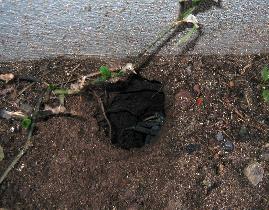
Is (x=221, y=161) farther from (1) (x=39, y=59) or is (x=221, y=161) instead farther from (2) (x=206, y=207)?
(1) (x=39, y=59)

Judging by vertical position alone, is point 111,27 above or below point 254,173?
above

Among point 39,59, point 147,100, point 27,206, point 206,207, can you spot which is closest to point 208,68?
point 147,100

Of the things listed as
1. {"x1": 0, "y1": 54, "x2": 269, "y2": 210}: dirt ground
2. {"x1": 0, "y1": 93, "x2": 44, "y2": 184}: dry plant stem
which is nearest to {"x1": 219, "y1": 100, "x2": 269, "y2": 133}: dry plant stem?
{"x1": 0, "y1": 54, "x2": 269, "y2": 210}: dirt ground

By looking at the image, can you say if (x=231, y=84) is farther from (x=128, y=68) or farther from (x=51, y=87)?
(x=51, y=87)

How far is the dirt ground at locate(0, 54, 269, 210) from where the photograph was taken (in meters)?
1.47

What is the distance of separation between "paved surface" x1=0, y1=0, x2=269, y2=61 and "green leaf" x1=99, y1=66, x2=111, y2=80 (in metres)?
0.09

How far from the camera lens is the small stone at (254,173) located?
59.8 inches

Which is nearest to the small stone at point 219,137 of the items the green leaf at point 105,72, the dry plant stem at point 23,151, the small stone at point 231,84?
the small stone at point 231,84

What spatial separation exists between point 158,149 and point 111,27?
1.67ft

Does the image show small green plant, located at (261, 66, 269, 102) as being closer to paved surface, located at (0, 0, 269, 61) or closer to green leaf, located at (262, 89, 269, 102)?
green leaf, located at (262, 89, 269, 102)

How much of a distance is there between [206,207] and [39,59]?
92 centimetres

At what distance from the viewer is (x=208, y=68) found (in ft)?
5.71

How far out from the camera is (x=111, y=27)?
1.59 metres

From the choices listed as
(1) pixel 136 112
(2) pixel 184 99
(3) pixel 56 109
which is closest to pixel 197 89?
(2) pixel 184 99
